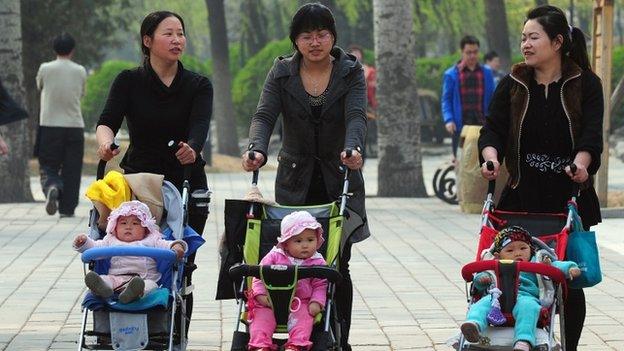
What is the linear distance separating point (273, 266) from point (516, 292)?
108 centimetres

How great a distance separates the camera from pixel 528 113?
24.2ft

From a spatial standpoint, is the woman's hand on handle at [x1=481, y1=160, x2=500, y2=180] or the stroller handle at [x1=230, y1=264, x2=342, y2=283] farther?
the woman's hand on handle at [x1=481, y1=160, x2=500, y2=180]

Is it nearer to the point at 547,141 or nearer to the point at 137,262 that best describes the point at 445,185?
the point at 547,141

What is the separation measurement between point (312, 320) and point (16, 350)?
209 cm

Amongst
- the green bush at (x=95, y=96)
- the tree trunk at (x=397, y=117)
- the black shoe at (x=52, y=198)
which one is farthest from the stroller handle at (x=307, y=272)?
the green bush at (x=95, y=96)

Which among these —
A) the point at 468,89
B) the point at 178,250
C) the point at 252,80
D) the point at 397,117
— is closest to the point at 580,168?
the point at 178,250

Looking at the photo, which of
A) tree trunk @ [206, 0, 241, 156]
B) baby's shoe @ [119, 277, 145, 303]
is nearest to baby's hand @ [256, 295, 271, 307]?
baby's shoe @ [119, 277, 145, 303]

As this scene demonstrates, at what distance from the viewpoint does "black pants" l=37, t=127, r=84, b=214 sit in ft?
54.2

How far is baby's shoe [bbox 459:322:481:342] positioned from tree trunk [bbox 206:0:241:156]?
27899mm

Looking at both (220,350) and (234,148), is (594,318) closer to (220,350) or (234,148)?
(220,350)

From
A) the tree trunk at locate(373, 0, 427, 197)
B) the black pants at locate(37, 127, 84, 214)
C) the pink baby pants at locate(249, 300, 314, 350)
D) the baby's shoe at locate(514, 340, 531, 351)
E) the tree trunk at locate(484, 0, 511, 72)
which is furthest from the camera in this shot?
the tree trunk at locate(484, 0, 511, 72)

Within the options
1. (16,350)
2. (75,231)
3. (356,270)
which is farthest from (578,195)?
(75,231)

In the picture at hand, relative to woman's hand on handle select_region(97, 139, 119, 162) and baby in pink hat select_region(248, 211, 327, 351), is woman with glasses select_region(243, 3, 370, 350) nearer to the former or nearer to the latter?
baby in pink hat select_region(248, 211, 327, 351)

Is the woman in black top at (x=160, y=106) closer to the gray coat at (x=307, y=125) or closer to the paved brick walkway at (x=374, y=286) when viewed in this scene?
the gray coat at (x=307, y=125)
